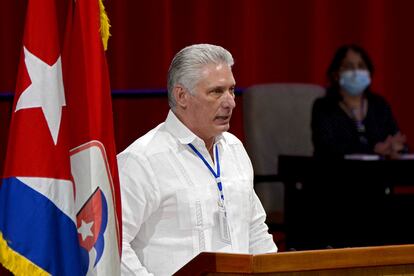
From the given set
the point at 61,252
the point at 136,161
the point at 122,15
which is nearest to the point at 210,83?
the point at 136,161

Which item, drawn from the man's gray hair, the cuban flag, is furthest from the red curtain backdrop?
Answer: the cuban flag

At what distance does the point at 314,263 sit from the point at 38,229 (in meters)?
0.80

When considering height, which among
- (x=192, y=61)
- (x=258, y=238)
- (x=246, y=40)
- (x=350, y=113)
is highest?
(x=192, y=61)

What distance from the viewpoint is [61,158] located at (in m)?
3.04

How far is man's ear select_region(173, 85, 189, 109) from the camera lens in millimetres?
3564

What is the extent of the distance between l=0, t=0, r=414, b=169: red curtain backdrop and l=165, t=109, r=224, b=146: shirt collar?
Result: 365 centimetres

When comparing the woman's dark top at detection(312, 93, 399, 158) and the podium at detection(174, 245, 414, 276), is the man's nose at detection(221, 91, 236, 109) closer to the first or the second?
the podium at detection(174, 245, 414, 276)

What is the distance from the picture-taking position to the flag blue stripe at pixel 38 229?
2.98 metres

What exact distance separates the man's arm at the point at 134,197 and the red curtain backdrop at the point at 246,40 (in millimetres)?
3748

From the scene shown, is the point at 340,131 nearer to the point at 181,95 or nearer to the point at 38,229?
the point at 181,95

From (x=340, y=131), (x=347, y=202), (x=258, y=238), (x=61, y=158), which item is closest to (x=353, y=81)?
(x=340, y=131)

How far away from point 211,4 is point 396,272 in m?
5.23

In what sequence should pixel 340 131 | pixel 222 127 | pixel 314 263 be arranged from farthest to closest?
pixel 340 131 < pixel 222 127 < pixel 314 263

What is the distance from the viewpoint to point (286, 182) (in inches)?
232
